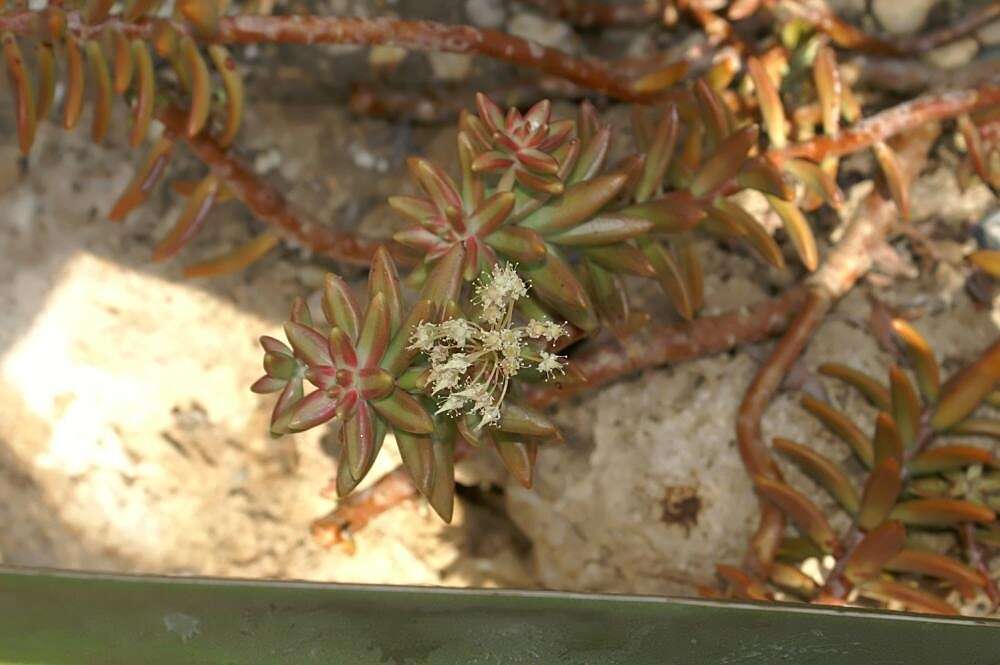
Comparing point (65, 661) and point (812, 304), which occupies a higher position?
point (812, 304)

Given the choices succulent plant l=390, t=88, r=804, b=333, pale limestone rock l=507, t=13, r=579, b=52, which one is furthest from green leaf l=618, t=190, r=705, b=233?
pale limestone rock l=507, t=13, r=579, b=52

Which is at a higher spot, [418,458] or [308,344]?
[308,344]

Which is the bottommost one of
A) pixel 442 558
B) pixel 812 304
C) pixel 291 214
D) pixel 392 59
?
pixel 442 558

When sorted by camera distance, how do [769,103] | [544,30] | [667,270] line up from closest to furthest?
[667,270]
[769,103]
[544,30]

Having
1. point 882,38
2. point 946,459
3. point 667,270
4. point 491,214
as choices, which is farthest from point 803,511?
point 882,38

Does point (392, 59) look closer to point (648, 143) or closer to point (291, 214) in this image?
point (291, 214)

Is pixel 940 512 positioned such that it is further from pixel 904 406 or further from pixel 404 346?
pixel 404 346

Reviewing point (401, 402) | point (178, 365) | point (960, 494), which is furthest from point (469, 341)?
point (178, 365)
